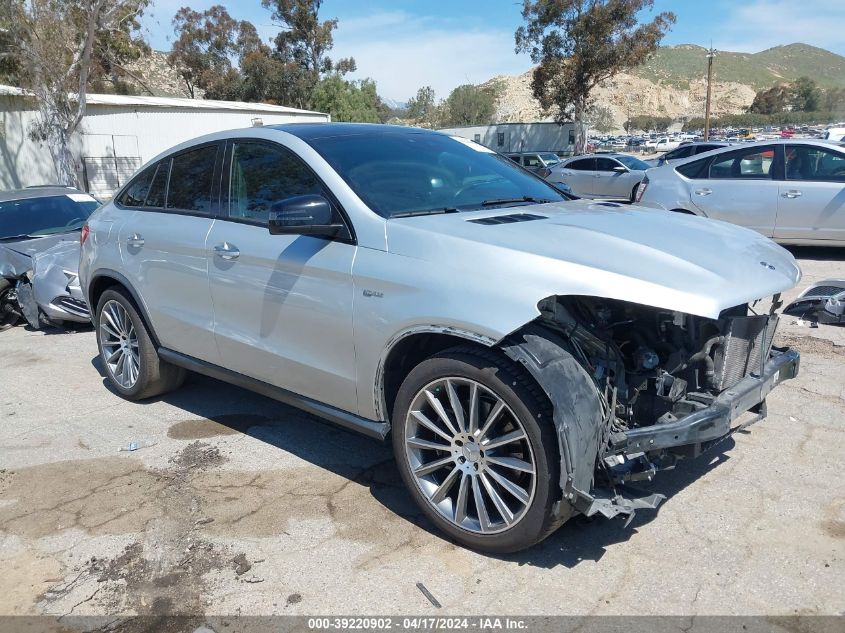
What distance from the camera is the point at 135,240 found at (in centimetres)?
477

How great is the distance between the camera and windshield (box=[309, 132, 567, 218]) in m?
3.60

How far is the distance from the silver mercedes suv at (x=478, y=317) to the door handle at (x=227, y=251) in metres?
0.03

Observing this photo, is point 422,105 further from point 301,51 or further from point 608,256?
point 608,256

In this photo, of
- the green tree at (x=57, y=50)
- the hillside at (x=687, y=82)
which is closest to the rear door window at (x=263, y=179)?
the green tree at (x=57, y=50)

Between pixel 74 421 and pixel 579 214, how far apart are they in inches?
150

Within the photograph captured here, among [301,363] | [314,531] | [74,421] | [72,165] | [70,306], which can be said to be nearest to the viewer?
[314,531]

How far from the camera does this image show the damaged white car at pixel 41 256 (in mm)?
7488

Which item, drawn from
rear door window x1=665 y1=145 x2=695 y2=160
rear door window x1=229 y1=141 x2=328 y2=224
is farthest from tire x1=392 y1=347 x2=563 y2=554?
rear door window x1=665 y1=145 x2=695 y2=160

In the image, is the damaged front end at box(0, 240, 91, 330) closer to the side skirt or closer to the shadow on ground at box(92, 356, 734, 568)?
the shadow on ground at box(92, 356, 734, 568)

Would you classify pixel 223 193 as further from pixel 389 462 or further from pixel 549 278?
pixel 549 278

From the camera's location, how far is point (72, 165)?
63.3 feet

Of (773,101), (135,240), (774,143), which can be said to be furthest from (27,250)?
(773,101)

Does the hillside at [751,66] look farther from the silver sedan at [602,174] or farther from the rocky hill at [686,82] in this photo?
the silver sedan at [602,174]

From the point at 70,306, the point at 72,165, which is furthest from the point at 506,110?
the point at 70,306
